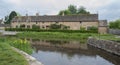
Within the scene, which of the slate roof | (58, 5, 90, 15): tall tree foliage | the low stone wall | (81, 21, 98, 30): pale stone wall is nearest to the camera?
the low stone wall

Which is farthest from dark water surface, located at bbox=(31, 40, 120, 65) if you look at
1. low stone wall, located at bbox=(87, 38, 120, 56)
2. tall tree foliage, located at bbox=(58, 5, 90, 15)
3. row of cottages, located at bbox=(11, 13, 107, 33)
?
tall tree foliage, located at bbox=(58, 5, 90, 15)

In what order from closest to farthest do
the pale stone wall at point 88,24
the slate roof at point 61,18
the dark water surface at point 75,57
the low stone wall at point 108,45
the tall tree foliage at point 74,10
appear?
the dark water surface at point 75,57, the low stone wall at point 108,45, the pale stone wall at point 88,24, the slate roof at point 61,18, the tall tree foliage at point 74,10

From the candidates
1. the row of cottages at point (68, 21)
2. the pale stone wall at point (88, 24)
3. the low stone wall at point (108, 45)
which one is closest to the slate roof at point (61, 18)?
the row of cottages at point (68, 21)

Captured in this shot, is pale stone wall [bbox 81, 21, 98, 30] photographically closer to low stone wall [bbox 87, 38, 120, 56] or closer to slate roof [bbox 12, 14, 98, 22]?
slate roof [bbox 12, 14, 98, 22]

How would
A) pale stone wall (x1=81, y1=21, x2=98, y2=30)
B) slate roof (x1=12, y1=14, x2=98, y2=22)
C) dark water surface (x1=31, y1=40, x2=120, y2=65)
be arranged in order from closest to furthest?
dark water surface (x1=31, y1=40, x2=120, y2=65), pale stone wall (x1=81, y1=21, x2=98, y2=30), slate roof (x1=12, y1=14, x2=98, y2=22)

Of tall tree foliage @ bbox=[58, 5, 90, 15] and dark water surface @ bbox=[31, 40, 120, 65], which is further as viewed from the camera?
tall tree foliage @ bbox=[58, 5, 90, 15]

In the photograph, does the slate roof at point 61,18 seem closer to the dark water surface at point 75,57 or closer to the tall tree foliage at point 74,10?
the tall tree foliage at point 74,10

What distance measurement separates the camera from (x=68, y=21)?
72.1 metres

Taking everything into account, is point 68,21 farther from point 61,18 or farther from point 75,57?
point 75,57

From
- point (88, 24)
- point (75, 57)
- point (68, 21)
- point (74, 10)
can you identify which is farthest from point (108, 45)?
point (74, 10)

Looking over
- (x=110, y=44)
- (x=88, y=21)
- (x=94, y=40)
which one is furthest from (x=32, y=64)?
(x=88, y=21)

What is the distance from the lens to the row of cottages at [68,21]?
224 feet

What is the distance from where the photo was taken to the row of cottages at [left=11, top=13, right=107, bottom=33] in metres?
68.3

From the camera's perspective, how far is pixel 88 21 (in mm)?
69938
